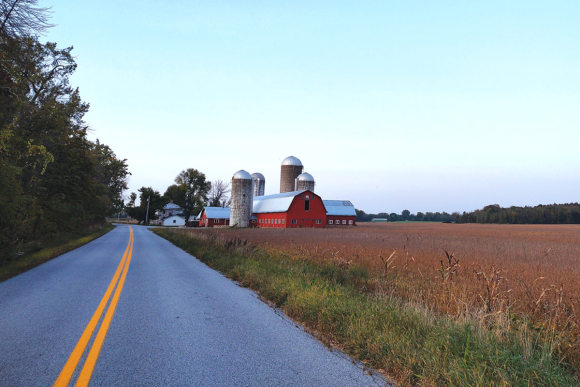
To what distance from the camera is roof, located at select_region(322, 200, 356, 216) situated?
7212 cm

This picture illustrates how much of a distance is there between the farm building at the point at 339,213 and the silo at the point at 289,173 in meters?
7.89

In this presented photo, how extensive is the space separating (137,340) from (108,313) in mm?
2038

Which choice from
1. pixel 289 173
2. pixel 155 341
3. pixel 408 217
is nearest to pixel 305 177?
pixel 289 173

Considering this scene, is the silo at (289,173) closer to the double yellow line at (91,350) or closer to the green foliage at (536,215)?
the double yellow line at (91,350)

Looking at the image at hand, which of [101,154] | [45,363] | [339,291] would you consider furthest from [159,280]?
[101,154]

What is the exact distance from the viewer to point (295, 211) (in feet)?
200

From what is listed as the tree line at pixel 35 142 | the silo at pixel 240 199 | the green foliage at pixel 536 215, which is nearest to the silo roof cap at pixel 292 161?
the silo at pixel 240 199

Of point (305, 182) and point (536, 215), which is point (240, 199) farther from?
point (536, 215)

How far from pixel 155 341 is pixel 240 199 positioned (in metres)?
62.0

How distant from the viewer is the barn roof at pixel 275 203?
202 feet

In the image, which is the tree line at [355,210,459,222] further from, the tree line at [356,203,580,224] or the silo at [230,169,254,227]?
the silo at [230,169,254,227]

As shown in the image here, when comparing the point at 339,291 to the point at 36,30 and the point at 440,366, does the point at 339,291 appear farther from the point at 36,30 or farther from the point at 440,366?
the point at 36,30

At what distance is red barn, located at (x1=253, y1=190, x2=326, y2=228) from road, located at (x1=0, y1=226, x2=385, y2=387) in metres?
50.2

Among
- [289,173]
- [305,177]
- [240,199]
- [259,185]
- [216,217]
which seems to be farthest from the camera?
[259,185]
